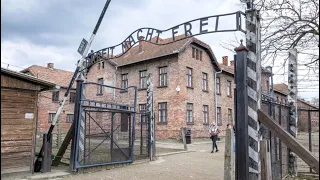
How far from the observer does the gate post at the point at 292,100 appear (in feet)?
27.2

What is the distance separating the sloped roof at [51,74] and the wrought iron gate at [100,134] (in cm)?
2553

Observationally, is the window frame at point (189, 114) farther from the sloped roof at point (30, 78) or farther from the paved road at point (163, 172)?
the sloped roof at point (30, 78)

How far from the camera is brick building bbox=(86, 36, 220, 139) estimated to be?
78.7ft

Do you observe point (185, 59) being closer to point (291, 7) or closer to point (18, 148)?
point (291, 7)

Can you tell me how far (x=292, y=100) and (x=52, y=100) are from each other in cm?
2983

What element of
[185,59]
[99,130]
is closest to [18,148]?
[99,130]

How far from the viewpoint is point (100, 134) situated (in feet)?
33.9

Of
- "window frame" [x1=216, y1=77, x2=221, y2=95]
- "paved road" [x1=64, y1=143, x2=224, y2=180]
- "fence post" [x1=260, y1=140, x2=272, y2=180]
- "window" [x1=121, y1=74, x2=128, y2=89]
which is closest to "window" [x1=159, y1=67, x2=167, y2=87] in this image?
"window" [x1=121, y1=74, x2=128, y2=89]

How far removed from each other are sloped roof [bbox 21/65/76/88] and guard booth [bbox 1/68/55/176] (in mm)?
26888

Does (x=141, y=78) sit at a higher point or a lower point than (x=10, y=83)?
higher

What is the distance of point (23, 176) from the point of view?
8.45m

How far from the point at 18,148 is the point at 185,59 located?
17839mm

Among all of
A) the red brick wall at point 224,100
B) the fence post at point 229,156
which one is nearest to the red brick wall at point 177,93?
the red brick wall at point 224,100

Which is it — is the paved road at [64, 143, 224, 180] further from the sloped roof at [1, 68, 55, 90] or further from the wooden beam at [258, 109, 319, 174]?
the wooden beam at [258, 109, 319, 174]
